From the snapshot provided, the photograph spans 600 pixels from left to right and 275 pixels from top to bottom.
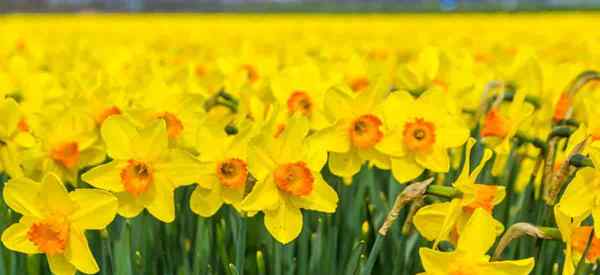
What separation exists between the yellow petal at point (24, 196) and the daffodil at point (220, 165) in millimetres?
339

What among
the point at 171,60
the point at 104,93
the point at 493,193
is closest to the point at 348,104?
the point at 493,193

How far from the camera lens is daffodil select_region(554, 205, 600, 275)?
1.49 m

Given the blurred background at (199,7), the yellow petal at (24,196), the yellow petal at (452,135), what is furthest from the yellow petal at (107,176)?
the blurred background at (199,7)

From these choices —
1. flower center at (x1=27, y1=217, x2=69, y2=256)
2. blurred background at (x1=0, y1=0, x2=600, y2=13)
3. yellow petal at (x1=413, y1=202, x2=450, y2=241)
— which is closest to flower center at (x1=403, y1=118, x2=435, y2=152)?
yellow petal at (x1=413, y1=202, x2=450, y2=241)

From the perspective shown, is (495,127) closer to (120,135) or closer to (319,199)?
(319,199)

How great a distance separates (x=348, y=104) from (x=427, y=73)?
880 mm

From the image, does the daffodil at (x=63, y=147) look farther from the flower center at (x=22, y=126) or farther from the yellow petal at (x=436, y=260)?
the yellow petal at (x=436, y=260)

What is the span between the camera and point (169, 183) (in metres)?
1.64

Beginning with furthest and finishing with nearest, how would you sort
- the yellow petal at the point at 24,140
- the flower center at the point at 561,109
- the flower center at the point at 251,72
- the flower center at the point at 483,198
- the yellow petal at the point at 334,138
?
the flower center at the point at 251,72
the flower center at the point at 561,109
the yellow petal at the point at 24,140
the yellow petal at the point at 334,138
the flower center at the point at 483,198

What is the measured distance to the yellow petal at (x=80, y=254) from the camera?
1.51 m

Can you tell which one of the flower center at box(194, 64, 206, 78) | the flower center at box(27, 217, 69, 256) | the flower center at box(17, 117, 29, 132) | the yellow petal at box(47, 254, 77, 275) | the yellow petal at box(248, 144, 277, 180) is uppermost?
the flower center at box(194, 64, 206, 78)

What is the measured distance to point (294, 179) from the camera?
63.0 inches

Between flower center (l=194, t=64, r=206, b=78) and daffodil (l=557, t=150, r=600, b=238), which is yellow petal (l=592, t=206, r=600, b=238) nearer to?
daffodil (l=557, t=150, r=600, b=238)

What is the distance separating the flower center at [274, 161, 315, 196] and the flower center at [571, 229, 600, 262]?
55 cm
